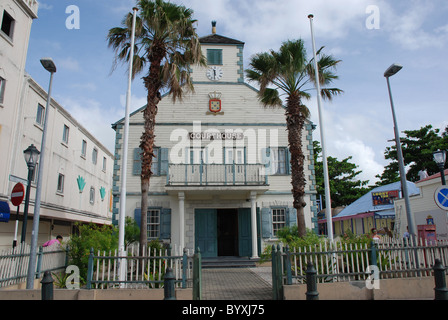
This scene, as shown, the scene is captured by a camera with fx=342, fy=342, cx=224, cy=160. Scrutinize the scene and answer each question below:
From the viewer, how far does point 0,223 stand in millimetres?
15016

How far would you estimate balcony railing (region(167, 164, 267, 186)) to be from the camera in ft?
52.7

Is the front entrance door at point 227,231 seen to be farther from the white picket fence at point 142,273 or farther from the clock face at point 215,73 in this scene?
the white picket fence at point 142,273

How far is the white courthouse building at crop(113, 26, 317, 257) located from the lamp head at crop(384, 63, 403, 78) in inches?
260

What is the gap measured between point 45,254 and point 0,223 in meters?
7.38

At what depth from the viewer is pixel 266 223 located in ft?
54.8

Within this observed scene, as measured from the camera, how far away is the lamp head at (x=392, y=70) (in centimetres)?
1134

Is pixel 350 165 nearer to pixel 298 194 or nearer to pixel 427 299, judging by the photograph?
pixel 298 194

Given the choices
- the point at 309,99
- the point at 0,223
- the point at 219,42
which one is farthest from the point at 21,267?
the point at 219,42

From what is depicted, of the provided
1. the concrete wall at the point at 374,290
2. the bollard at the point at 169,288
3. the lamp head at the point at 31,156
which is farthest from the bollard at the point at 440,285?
the lamp head at the point at 31,156

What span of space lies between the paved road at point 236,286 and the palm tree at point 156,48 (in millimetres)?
3283

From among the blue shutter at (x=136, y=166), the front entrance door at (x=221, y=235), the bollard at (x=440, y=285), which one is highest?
the blue shutter at (x=136, y=166)

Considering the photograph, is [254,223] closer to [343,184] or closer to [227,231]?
[227,231]

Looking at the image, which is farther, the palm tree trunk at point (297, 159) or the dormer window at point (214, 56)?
the dormer window at point (214, 56)

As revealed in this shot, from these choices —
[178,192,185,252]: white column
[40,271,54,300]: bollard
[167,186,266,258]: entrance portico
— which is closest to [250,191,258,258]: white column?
[167,186,266,258]: entrance portico
